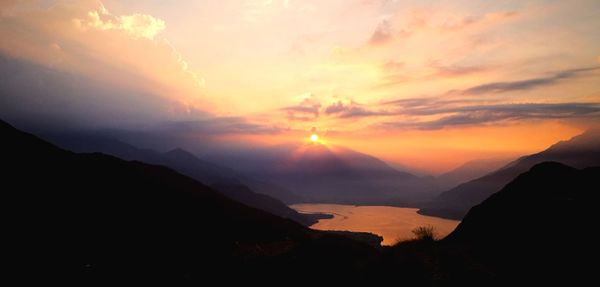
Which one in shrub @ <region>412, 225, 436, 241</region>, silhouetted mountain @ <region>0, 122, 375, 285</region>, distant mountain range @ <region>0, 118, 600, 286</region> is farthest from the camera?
shrub @ <region>412, 225, 436, 241</region>

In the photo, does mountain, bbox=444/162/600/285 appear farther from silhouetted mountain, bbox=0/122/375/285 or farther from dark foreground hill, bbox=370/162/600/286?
silhouetted mountain, bbox=0/122/375/285

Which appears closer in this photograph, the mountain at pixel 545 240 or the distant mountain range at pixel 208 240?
the mountain at pixel 545 240

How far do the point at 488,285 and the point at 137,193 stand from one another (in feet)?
149

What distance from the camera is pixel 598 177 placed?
32.9 m

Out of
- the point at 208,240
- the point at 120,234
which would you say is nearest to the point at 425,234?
the point at 208,240

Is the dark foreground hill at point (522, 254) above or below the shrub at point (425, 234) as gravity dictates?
above

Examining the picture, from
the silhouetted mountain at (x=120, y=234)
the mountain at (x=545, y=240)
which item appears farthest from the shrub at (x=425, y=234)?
the silhouetted mountain at (x=120, y=234)

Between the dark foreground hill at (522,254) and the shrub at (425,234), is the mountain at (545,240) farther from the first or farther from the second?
the shrub at (425,234)

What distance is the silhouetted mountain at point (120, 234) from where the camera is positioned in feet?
57.5

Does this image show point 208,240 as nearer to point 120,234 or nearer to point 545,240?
point 120,234

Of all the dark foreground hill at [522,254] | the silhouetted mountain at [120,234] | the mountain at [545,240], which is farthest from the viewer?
the silhouetted mountain at [120,234]

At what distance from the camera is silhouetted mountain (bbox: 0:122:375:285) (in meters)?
17.5

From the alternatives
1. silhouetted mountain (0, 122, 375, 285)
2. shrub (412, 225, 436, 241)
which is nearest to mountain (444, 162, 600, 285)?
shrub (412, 225, 436, 241)

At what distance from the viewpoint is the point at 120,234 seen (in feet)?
107
